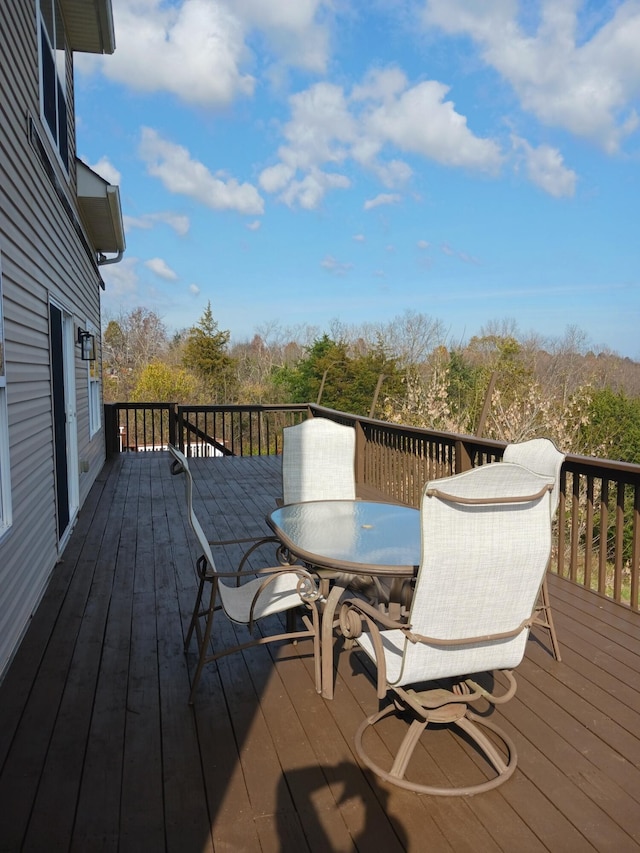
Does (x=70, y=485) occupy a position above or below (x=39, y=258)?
below

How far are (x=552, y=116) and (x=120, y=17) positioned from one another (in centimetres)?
947

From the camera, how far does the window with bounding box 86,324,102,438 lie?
781cm

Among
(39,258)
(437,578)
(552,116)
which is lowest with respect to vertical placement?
(437,578)

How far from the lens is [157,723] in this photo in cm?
216

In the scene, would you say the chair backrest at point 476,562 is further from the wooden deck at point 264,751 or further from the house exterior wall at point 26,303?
the house exterior wall at point 26,303

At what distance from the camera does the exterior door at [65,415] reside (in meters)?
5.01

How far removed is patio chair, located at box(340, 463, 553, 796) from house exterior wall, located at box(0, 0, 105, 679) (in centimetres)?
183

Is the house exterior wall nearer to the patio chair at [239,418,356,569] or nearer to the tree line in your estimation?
the patio chair at [239,418,356,569]

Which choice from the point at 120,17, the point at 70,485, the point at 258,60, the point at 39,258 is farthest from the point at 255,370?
the point at 39,258

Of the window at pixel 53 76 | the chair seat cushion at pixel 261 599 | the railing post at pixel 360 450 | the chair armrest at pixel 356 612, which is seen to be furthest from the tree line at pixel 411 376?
the chair armrest at pixel 356 612

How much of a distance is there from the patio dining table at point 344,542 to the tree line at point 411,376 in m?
5.31

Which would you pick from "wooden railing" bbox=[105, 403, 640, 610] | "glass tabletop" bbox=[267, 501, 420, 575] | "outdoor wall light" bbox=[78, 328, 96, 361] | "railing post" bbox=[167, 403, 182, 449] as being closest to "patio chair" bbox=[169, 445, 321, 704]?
"glass tabletop" bbox=[267, 501, 420, 575]

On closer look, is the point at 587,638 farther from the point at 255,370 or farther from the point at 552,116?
the point at 255,370

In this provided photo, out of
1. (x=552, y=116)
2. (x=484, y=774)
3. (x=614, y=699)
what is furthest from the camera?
(x=552, y=116)
